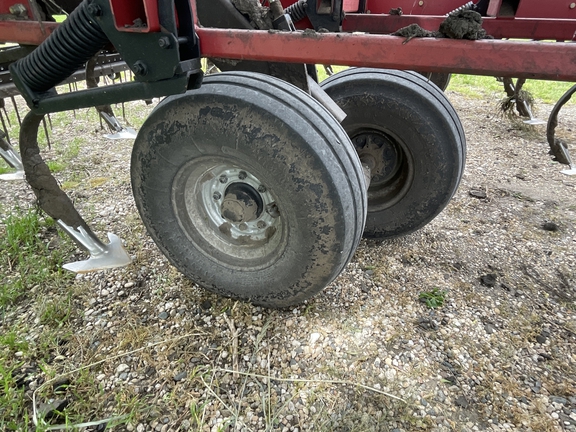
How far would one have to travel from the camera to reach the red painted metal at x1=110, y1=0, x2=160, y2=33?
1.24 m

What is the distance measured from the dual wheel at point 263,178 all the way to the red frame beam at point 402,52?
0.11 meters

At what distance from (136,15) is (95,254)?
1.28m

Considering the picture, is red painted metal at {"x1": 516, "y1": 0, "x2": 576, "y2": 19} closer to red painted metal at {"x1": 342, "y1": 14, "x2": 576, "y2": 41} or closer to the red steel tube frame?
red painted metal at {"x1": 342, "y1": 14, "x2": 576, "y2": 41}

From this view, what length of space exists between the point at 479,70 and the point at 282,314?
50.8 inches

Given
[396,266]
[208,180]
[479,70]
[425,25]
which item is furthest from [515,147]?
[208,180]

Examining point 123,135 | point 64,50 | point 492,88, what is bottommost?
point 492,88

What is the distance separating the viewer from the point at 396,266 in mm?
2264

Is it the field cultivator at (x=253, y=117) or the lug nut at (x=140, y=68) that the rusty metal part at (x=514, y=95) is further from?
the lug nut at (x=140, y=68)

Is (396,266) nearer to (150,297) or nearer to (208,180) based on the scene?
(208,180)

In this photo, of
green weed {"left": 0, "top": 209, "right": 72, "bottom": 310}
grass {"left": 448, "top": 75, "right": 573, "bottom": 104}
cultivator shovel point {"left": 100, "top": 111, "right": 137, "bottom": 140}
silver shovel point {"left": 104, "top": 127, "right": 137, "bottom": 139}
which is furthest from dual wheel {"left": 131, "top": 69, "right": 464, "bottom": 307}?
grass {"left": 448, "top": 75, "right": 573, "bottom": 104}

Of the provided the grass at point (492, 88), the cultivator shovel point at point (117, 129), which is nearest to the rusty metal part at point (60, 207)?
the cultivator shovel point at point (117, 129)

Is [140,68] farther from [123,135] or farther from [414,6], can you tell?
[123,135]

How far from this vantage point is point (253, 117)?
54.5 inches

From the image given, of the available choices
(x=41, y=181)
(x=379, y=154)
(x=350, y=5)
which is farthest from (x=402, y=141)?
(x=41, y=181)
